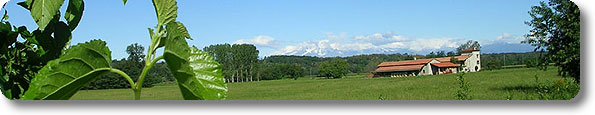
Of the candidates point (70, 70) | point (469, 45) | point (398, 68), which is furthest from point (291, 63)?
point (70, 70)

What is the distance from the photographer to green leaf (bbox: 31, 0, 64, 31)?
70 centimetres

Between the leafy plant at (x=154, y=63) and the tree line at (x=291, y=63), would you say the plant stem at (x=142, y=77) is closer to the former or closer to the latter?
the leafy plant at (x=154, y=63)

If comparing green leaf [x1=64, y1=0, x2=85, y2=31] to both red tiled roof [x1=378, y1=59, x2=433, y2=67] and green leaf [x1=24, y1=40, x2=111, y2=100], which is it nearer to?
green leaf [x1=24, y1=40, x2=111, y2=100]

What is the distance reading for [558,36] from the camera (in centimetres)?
206

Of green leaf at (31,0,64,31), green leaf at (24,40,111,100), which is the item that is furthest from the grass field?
green leaf at (24,40,111,100)

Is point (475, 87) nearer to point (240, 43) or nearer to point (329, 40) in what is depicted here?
point (329, 40)

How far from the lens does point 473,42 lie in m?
2.03

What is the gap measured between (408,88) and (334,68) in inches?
15.2

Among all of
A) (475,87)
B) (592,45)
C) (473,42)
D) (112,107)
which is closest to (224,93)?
(112,107)

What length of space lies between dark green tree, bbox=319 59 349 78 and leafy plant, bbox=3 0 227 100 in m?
1.86

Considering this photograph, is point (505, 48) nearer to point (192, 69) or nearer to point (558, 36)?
point (558, 36)

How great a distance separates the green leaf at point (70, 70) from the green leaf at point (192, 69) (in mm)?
109

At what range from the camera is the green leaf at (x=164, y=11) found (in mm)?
501

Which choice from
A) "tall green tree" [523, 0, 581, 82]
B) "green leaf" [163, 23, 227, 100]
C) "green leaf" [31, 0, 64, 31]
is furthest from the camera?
"tall green tree" [523, 0, 581, 82]
